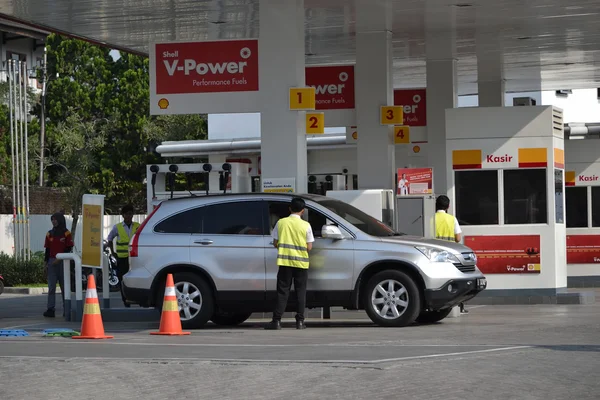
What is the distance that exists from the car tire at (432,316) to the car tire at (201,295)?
10.0 ft

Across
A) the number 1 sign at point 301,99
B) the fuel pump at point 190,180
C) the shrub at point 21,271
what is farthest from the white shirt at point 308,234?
the shrub at point 21,271

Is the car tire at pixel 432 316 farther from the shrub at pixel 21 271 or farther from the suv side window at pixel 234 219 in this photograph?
the shrub at pixel 21 271

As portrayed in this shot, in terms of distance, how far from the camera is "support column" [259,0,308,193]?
62.0 ft

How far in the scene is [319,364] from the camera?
11070 mm

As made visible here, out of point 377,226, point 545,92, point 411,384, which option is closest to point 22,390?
point 411,384

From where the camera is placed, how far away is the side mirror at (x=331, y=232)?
1620 centimetres

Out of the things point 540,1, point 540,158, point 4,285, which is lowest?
point 4,285

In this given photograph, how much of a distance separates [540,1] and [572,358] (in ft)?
34.1

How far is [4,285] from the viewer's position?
106ft

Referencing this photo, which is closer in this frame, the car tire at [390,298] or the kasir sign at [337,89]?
the car tire at [390,298]

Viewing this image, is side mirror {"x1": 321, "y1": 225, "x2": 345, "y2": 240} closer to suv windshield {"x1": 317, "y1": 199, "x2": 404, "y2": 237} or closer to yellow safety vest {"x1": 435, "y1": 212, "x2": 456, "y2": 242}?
suv windshield {"x1": 317, "y1": 199, "x2": 404, "y2": 237}

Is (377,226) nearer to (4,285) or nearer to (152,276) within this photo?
(152,276)

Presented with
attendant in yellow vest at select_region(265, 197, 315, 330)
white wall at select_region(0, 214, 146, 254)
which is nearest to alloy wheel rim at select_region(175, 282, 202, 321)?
attendant in yellow vest at select_region(265, 197, 315, 330)

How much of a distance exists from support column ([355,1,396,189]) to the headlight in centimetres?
729
